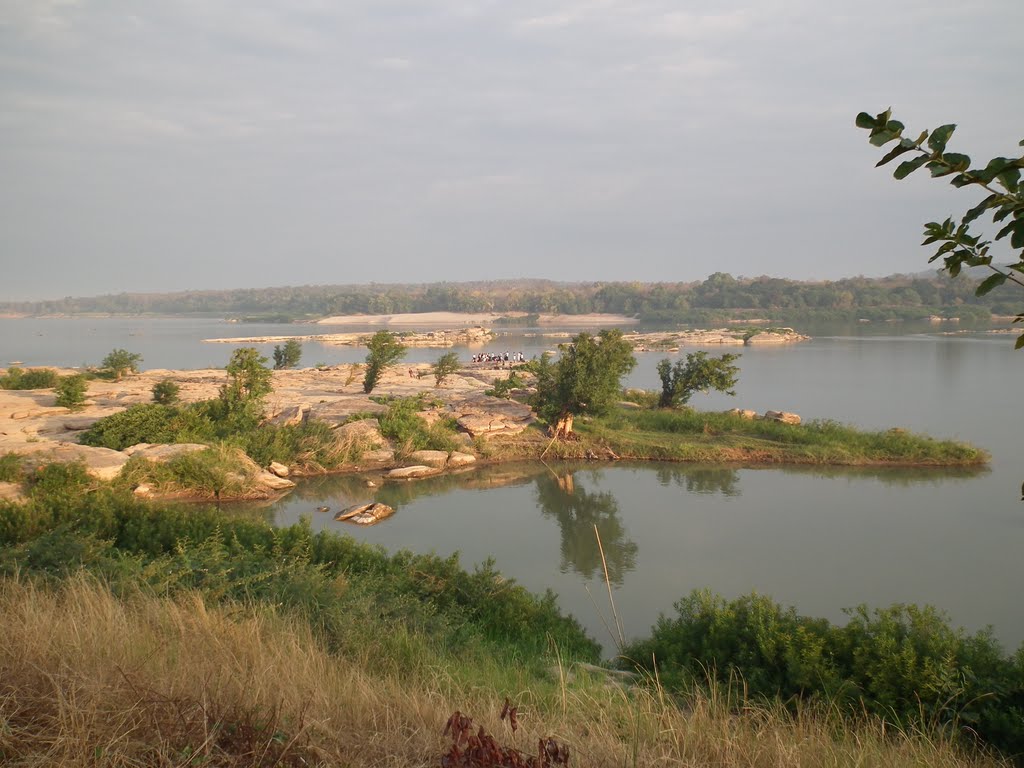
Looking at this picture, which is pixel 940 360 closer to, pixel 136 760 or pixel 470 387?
pixel 470 387

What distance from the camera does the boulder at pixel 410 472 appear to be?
14.7 metres

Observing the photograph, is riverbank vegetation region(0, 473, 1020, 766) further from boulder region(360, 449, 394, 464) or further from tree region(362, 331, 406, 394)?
tree region(362, 331, 406, 394)

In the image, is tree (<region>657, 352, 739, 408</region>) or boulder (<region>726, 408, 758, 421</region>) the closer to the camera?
boulder (<region>726, 408, 758, 421</region>)

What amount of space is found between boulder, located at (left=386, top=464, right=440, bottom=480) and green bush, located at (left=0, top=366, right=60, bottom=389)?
14.9 metres

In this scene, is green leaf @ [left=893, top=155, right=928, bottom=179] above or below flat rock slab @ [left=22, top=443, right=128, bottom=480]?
above

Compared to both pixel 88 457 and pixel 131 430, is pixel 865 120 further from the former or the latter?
pixel 131 430

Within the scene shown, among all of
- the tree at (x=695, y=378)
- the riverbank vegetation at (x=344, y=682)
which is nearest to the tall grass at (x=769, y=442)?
the tree at (x=695, y=378)

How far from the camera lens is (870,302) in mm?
73562

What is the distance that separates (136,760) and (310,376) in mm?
27785

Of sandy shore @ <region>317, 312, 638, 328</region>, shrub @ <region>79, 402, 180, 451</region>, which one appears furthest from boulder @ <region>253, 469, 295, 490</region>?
sandy shore @ <region>317, 312, 638, 328</region>

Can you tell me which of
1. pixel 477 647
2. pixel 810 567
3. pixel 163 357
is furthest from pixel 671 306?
pixel 477 647

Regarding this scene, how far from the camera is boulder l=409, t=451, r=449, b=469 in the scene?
15.3 metres

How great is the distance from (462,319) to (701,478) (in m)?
80.0

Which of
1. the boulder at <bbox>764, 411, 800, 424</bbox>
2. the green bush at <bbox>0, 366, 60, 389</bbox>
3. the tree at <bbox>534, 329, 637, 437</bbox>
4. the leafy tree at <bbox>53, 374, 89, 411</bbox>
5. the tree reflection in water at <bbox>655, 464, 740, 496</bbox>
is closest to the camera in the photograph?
the tree reflection in water at <bbox>655, 464, 740, 496</bbox>
